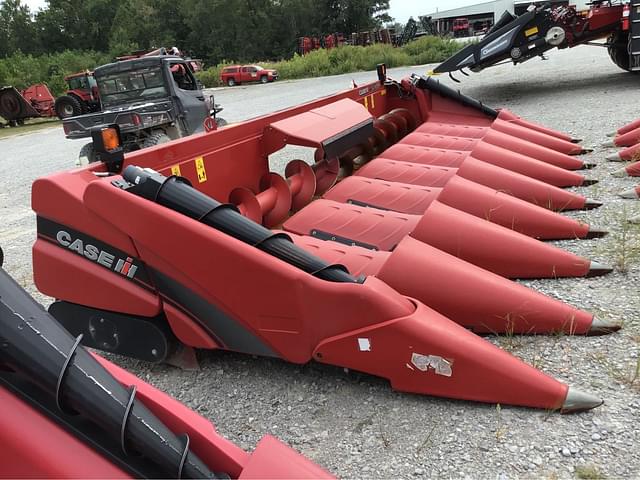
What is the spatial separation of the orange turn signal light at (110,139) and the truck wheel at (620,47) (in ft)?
34.8

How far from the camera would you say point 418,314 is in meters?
2.02

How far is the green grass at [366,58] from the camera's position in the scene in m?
26.4

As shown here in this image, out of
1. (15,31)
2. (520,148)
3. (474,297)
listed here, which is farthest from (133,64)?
(15,31)

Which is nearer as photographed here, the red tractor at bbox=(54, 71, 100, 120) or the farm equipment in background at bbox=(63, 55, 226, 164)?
the farm equipment in background at bbox=(63, 55, 226, 164)

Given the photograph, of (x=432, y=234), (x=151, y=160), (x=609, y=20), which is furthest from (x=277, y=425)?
(x=609, y=20)

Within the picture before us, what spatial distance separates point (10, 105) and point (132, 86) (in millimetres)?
15024

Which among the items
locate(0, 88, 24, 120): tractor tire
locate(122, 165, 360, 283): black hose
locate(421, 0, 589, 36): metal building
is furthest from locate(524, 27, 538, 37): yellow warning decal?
locate(421, 0, 589, 36): metal building

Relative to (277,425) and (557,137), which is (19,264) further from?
(557,137)

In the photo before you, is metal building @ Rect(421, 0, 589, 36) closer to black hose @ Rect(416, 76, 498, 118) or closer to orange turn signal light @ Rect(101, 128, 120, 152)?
black hose @ Rect(416, 76, 498, 118)

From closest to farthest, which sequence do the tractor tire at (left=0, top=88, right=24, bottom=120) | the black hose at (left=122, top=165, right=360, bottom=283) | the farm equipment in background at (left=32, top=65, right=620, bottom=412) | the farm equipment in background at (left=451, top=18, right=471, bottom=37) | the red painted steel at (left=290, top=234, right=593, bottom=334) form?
1. the farm equipment in background at (left=32, top=65, right=620, bottom=412)
2. the black hose at (left=122, top=165, right=360, bottom=283)
3. the red painted steel at (left=290, top=234, right=593, bottom=334)
4. the tractor tire at (left=0, top=88, right=24, bottom=120)
5. the farm equipment in background at (left=451, top=18, right=471, bottom=37)

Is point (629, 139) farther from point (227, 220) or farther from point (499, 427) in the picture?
point (227, 220)

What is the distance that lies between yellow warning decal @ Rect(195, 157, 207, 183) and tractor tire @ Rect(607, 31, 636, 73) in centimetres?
1000

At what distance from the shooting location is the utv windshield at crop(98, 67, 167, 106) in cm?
889

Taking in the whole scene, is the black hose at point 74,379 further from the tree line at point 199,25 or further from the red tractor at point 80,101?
the tree line at point 199,25
